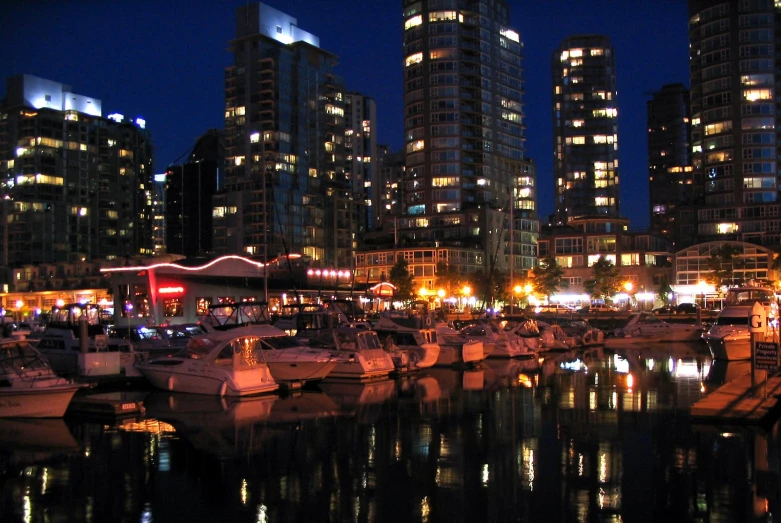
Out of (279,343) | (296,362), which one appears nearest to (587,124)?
(279,343)

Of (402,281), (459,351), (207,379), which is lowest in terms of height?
(459,351)

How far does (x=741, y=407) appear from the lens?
76.4 feet

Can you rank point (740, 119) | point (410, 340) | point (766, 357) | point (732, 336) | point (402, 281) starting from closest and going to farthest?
point (766, 357)
point (410, 340)
point (732, 336)
point (402, 281)
point (740, 119)

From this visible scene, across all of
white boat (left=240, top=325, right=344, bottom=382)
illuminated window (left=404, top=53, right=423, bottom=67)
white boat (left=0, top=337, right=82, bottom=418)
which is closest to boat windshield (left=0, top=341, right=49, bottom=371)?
white boat (left=0, top=337, right=82, bottom=418)

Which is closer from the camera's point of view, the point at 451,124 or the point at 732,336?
the point at 732,336

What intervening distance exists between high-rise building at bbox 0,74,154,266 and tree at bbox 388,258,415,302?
76.2 meters

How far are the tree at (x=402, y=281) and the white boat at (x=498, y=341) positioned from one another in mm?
49123

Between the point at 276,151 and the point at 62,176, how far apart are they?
57.2 m

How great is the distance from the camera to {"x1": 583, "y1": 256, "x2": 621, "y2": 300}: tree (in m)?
99.8

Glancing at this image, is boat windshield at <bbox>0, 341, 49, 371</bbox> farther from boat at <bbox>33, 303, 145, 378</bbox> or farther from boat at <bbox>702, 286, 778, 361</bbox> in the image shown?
boat at <bbox>702, 286, 778, 361</bbox>

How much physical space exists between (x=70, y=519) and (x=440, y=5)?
12704 cm

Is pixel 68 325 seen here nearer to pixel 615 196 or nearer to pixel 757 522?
pixel 757 522

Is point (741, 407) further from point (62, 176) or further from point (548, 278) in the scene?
point (62, 176)

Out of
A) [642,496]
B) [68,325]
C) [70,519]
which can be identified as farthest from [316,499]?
[68,325]
